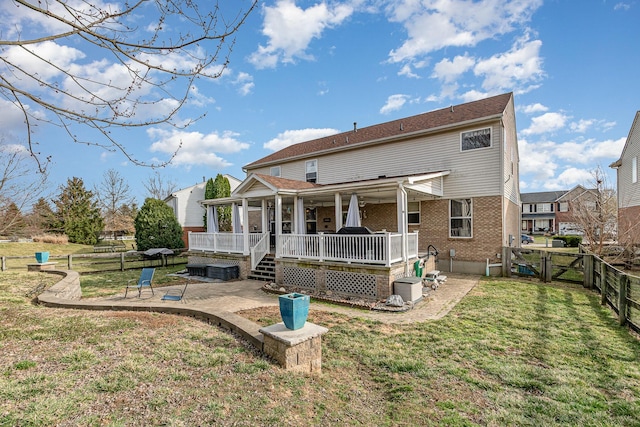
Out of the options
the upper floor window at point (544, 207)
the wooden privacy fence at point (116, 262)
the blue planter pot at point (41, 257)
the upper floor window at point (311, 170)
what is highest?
the upper floor window at point (311, 170)

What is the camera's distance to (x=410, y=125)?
1619 centimetres

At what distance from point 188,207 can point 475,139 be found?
24.3m

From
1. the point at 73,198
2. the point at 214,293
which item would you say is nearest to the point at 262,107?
the point at 214,293

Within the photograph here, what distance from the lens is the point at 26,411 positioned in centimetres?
290

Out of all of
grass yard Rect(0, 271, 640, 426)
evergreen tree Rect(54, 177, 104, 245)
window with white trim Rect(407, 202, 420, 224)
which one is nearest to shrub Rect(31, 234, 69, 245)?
evergreen tree Rect(54, 177, 104, 245)

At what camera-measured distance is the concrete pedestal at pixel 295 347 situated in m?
4.06

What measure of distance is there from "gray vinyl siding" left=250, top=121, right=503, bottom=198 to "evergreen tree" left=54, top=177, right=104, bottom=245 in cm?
2810

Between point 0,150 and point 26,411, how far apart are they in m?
7.04

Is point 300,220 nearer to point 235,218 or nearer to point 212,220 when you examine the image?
point 235,218

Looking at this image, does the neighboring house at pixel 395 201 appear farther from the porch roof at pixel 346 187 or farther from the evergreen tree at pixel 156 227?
the evergreen tree at pixel 156 227

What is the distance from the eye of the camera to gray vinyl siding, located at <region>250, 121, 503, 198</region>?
12.7 metres

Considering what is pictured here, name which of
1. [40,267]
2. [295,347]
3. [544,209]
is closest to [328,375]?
[295,347]

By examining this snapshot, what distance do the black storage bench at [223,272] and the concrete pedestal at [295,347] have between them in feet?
29.2

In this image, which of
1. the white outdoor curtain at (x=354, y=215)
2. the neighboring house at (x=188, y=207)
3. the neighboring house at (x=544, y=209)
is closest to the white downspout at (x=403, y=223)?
the white outdoor curtain at (x=354, y=215)
